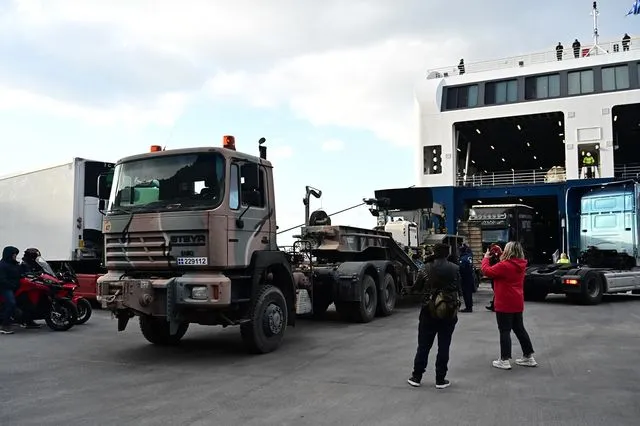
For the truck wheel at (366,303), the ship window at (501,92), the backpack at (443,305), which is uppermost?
the ship window at (501,92)

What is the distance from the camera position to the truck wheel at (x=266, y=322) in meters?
8.09

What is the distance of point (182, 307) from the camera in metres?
7.61

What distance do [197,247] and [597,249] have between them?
13133 mm

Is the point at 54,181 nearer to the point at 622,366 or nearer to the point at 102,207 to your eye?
the point at 102,207

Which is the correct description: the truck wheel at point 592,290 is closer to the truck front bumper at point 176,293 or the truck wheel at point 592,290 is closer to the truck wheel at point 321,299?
the truck wheel at point 321,299

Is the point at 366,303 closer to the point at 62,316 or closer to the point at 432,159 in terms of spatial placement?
the point at 62,316

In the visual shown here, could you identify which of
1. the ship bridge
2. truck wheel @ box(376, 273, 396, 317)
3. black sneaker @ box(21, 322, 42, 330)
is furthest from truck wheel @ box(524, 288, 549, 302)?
the ship bridge

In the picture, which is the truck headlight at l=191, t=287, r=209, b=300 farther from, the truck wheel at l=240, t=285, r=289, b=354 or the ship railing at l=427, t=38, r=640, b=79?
the ship railing at l=427, t=38, r=640, b=79

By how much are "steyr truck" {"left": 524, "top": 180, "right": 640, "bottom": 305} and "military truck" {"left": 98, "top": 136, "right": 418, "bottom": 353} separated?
860 cm

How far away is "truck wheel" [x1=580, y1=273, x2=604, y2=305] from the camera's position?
14461mm

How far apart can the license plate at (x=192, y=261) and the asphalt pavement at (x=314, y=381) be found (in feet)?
4.48

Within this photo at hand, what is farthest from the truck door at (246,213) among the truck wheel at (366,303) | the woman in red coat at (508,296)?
the truck wheel at (366,303)

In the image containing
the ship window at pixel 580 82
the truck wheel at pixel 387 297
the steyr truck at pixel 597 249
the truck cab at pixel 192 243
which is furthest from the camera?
the ship window at pixel 580 82

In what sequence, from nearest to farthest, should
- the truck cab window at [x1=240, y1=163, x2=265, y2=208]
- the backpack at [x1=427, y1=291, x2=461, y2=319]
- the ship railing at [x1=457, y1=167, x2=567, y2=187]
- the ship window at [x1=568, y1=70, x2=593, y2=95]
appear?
the backpack at [x1=427, y1=291, x2=461, y2=319] < the truck cab window at [x1=240, y1=163, x2=265, y2=208] < the ship window at [x1=568, y1=70, x2=593, y2=95] < the ship railing at [x1=457, y1=167, x2=567, y2=187]
